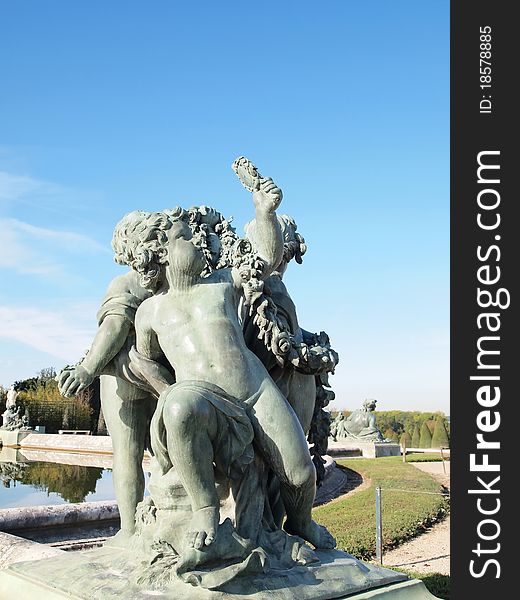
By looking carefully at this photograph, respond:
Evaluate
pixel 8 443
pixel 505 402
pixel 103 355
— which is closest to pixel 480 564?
pixel 505 402

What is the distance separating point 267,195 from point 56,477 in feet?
50.7

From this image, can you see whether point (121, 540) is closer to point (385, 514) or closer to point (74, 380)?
point (74, 380)

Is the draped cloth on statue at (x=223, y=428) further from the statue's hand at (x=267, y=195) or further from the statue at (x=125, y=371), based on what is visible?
the statue's hand at (x=267, y=195)

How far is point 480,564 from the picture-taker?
12.8 ft

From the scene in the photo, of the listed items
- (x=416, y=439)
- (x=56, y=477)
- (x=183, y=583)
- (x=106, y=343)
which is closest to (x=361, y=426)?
(x=416, y=439)

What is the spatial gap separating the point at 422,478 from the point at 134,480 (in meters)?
11.4

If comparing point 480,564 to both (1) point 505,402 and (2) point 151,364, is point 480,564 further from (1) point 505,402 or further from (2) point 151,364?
(2) point 151,364

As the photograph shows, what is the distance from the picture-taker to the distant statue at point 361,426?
2212cm

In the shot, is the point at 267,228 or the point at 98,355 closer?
the point at 267,228

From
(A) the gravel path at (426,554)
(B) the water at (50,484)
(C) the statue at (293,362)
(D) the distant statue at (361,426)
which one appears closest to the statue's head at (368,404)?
(D) the distant statue at (361,426)

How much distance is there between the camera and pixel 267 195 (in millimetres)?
3551

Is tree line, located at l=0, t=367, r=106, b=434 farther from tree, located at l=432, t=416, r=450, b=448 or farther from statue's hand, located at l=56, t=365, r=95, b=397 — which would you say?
statue's hand, located at l=56, t=365, r=95, b=397

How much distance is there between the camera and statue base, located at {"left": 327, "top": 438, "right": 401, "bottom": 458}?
68.1 feet

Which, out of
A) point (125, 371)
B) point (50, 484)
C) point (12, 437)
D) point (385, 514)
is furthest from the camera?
point (12, 437)
